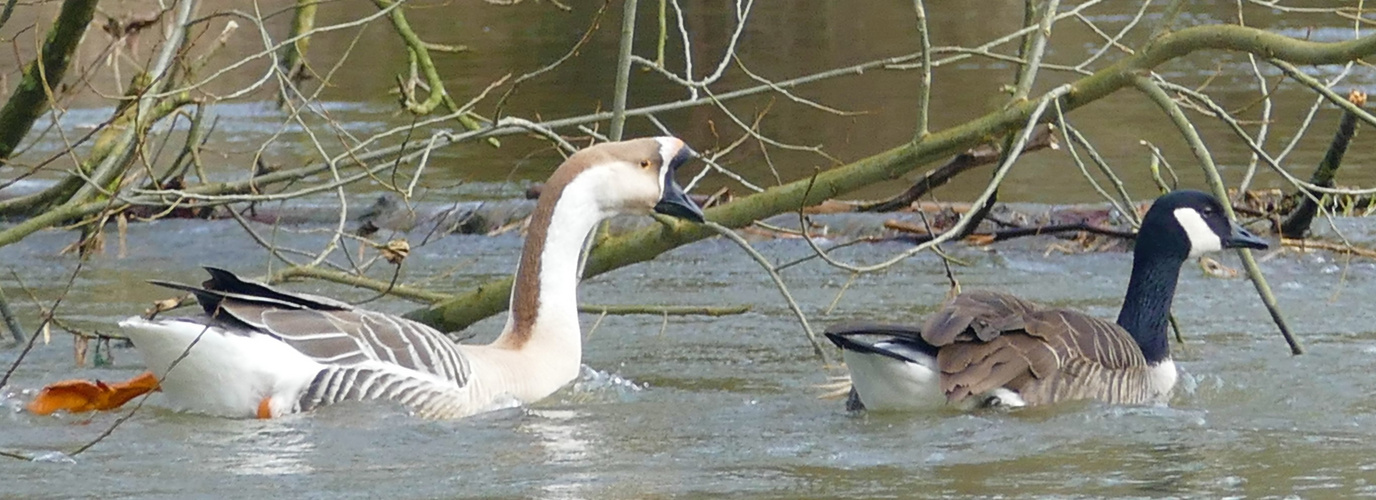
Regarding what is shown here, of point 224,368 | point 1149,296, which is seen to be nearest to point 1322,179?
point 1149,296

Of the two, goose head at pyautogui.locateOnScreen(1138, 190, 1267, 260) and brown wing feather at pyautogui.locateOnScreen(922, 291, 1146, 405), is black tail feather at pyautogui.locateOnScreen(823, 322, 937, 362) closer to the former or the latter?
brown wing feather at pyautogui.locateOnScreen(922, 291, 1146, 405)

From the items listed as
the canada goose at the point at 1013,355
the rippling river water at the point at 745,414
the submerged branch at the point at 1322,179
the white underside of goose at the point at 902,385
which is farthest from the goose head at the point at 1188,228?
the submerged branch at the point at 1322,179

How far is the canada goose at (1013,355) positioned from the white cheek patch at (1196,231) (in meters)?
0.15

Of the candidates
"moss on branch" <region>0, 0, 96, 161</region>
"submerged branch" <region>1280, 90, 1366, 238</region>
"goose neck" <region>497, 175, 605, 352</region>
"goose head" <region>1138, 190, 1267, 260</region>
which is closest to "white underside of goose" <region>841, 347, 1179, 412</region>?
"goose neck" <region>497, 175, 605, 352</region>

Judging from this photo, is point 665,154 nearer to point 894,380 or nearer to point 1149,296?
point 894,380

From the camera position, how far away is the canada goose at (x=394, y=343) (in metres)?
6.99

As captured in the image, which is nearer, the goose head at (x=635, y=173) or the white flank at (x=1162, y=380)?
the goose head at (x=635, y=173)

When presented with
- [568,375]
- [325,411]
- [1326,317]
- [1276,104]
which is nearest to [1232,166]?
[1276,104]

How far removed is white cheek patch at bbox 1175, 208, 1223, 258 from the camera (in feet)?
27.3

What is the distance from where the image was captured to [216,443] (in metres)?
6.72

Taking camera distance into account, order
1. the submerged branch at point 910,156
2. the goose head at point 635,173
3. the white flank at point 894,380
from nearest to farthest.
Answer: the white flank at point 894,380
the submerged branch at point 910,156
the goose head at point 635,173

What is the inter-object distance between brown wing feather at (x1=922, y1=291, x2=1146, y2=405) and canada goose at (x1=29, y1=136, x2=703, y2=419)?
110 cm

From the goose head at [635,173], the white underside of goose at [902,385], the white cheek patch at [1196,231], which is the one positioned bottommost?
the white underside of goose at [902,385]

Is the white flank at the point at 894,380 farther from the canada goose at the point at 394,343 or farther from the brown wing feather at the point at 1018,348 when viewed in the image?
the canada goose at the point at 394,343
